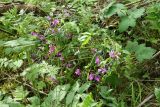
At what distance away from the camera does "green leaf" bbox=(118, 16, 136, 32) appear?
8.02ft

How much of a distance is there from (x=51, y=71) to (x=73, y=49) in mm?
424

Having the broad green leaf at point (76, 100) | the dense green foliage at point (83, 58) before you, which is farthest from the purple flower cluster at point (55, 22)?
the broad green leaf at point (76, 100)

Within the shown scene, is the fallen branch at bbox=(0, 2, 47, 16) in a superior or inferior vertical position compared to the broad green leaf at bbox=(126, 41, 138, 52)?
superior

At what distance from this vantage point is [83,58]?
237 cm

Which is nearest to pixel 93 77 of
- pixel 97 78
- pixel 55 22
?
pixel 97 78

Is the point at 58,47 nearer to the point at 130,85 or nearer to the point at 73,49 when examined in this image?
the point at 73,49

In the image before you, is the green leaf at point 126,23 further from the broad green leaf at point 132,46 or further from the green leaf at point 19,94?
the green leaf at point 19,94

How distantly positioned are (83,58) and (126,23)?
15.5 inches

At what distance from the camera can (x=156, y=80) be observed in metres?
2.21

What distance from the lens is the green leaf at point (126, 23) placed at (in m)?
2.44

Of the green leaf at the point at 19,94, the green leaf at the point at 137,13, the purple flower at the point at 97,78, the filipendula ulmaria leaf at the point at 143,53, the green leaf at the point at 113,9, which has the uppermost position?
the green leaf at the point at 113,9

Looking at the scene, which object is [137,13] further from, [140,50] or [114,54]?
[114,54]

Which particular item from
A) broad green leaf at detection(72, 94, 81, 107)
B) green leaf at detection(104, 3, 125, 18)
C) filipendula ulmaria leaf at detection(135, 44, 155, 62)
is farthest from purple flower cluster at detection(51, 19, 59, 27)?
broad green leaf at detection(72, 94, 81, 107)

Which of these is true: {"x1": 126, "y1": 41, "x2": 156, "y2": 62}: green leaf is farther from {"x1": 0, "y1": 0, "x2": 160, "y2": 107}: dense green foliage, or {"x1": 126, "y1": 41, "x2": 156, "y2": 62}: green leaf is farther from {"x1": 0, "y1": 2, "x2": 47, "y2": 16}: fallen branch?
{"x1": 0, "y1": 2, "x2": 47, "y2": 16}: fallen branch
